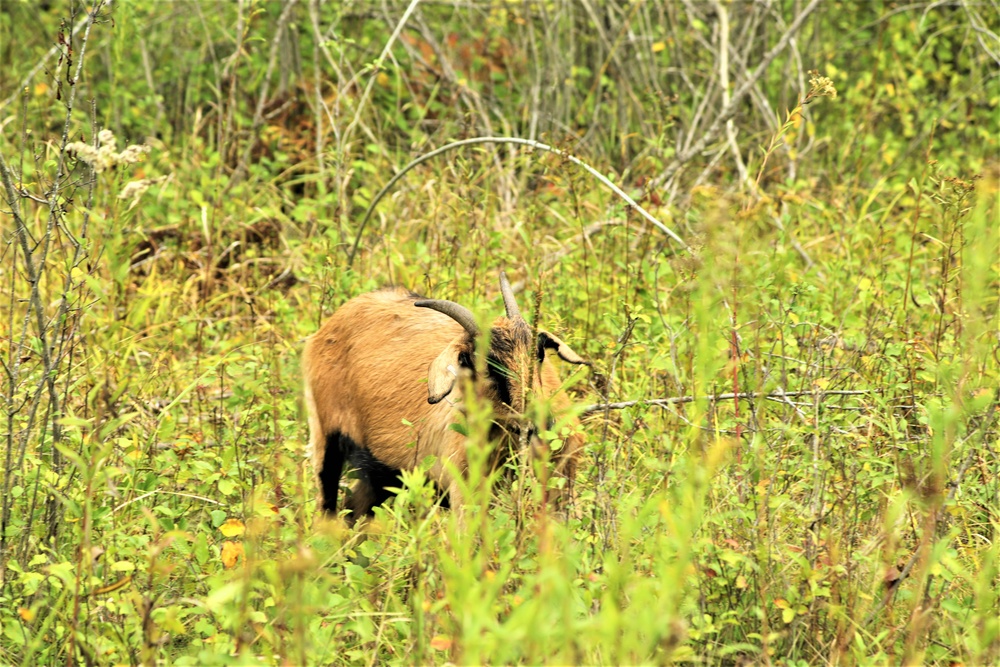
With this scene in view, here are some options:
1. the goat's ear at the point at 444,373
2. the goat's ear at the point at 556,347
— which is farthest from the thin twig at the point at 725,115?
the goat's ear at the point at 444,373

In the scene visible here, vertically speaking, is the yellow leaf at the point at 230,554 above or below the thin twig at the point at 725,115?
below

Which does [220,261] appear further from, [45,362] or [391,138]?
[45,362]

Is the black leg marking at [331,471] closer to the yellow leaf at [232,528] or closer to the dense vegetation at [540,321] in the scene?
the dense vegetation at [540,321]

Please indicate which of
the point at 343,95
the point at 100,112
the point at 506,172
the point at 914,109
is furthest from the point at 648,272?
the point at 100,112

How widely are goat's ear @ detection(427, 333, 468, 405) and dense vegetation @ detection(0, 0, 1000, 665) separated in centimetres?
41

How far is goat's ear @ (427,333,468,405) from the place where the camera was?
385 cm

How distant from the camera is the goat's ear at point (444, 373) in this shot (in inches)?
151

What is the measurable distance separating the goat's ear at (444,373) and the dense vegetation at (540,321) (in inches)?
16.1

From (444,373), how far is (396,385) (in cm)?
70

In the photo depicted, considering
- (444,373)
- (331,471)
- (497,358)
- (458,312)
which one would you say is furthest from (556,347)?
(331,471)

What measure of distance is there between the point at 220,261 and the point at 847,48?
5.82 metres

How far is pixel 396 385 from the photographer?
464 centimetres

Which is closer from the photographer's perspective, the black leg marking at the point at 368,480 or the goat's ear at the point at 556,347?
the goat's ear at the point at 556,347

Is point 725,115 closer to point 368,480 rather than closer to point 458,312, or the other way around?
point 458,312
